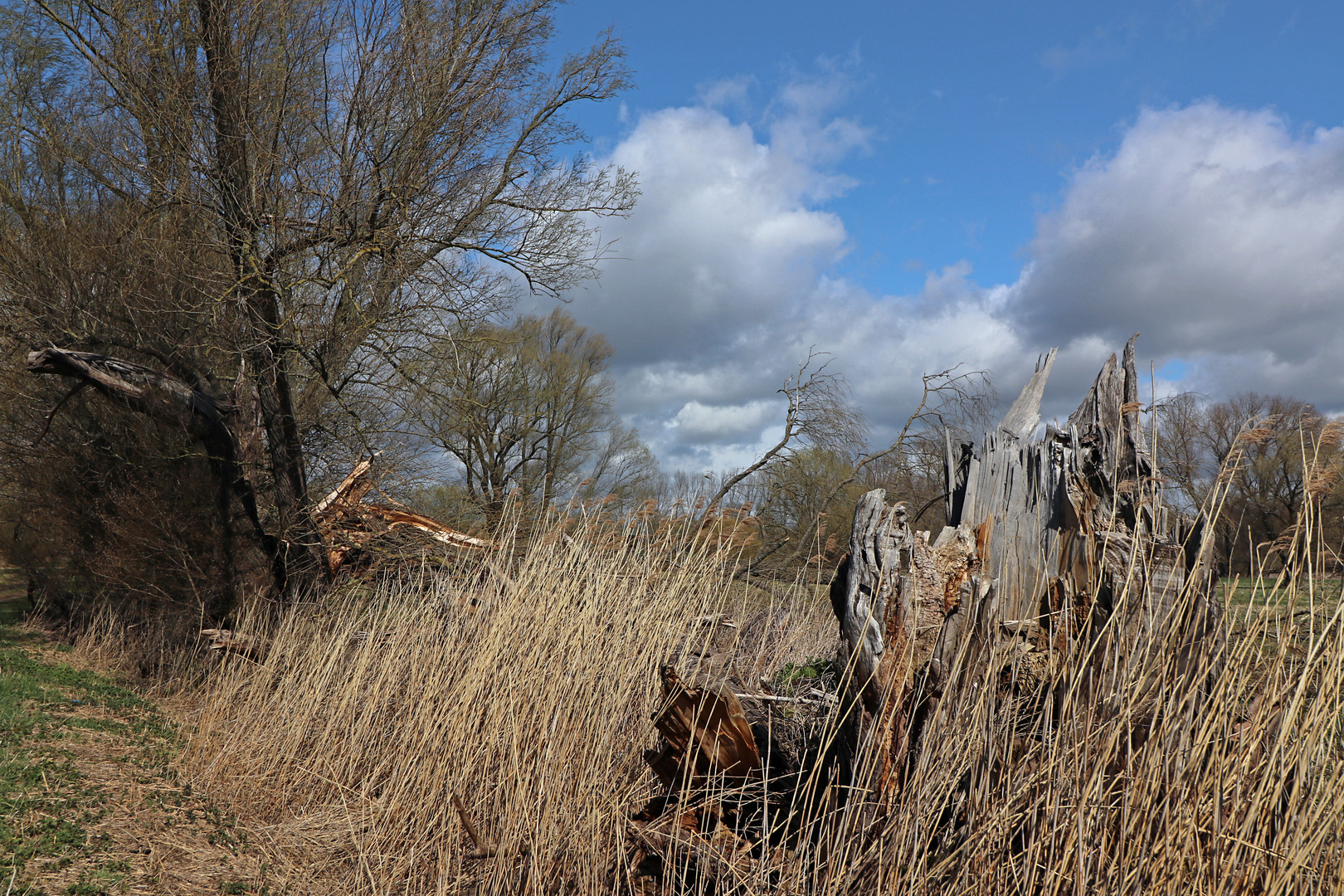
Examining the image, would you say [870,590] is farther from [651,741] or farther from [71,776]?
[71,776]

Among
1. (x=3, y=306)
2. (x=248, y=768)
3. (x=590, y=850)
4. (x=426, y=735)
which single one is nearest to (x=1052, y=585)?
(x=590, y=850)

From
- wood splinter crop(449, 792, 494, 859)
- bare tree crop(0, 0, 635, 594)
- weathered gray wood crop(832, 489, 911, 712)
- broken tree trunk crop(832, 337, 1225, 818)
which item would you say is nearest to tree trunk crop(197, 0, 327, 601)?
bare tree crop(0, 0, 635, 594)

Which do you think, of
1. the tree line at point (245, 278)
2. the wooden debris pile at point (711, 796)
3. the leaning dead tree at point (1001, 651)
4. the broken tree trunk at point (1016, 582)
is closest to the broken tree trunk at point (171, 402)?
A: the tree line at point (245, 278)

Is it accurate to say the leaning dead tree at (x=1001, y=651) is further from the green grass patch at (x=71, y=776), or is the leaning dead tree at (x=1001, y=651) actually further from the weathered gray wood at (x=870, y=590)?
the green grass patch at (x=71, y=776)

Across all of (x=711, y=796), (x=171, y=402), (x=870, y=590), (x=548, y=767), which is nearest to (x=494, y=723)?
(x=548, y=767)

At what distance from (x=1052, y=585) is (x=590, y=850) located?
6.85 ft

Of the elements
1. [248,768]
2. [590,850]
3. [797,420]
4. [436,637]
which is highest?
Result: [797,420]

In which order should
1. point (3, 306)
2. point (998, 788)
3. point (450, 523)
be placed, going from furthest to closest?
point (450, 523)
point (3, 306)
point (998, 788)

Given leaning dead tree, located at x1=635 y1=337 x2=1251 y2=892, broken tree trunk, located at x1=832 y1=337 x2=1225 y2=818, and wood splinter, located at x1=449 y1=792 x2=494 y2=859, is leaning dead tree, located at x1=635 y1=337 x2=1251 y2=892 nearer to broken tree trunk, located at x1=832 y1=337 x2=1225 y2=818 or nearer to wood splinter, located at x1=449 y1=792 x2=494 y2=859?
broken tree trunk, located at x1=832 y1=337 x2=1225 y2=818

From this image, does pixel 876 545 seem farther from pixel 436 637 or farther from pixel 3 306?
pixel 3 306

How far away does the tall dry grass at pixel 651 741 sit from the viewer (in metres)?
1.93

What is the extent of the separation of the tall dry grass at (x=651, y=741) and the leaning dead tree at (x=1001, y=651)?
0.02m

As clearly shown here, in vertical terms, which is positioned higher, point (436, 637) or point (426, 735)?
point (436, 637)

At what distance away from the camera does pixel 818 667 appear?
4.07 meters
